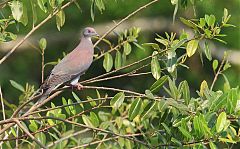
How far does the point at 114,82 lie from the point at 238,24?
105cm

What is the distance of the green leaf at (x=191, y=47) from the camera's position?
2434mm

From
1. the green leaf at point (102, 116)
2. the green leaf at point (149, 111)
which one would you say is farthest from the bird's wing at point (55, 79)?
the green leaf at point (149, 111)

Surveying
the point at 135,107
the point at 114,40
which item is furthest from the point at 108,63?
the point at 114,40

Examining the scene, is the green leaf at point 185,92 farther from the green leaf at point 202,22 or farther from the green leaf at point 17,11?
the green leaf at point 17,11

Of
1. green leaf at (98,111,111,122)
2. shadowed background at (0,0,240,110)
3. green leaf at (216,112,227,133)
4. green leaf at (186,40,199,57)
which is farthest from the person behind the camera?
shadowed background at (0,0,240,110)

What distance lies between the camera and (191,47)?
2.45 m

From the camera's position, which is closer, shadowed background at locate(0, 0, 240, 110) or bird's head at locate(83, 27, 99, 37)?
bird's head at locate(83, 27, 99, 37)

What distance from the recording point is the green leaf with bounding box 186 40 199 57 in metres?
2.43

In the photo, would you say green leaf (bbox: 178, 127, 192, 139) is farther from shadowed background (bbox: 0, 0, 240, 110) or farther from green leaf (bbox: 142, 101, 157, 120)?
shadowed background (bbox: 0, 0, 240, 110)

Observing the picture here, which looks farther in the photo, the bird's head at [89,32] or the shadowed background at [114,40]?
the shadowed background at [114,40]

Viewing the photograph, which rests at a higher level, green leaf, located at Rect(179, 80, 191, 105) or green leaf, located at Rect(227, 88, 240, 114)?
green leaf, located at Rect(179, 80, 191, 105)

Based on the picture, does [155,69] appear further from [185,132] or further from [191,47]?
[185,132]

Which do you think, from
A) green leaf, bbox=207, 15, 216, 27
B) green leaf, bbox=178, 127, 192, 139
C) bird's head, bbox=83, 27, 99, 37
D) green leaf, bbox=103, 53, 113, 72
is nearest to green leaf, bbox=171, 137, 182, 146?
green leaf, bbox=178, 127, 192, 139

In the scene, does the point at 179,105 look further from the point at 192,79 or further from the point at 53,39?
the point at 53,39
